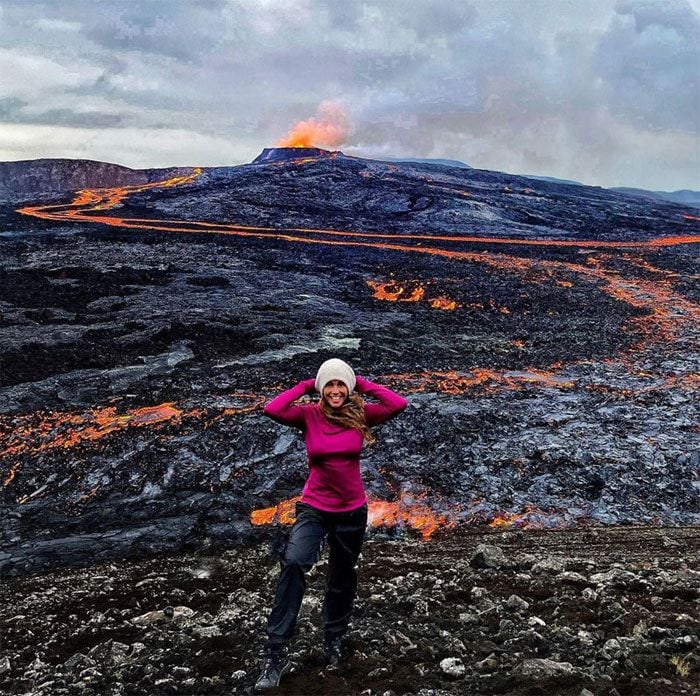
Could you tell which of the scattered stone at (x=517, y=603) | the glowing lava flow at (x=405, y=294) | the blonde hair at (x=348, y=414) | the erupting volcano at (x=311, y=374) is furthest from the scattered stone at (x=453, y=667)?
the glowing lava flow at (x=405, y=294)

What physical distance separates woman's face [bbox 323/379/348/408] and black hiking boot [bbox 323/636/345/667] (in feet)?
6.25

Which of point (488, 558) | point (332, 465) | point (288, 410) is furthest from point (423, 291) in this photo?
point (332, 465)

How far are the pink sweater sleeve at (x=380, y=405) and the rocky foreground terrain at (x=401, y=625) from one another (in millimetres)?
1865

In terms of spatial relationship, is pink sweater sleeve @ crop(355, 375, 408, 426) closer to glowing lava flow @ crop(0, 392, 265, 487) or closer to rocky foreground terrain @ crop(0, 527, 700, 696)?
rocky foreground terrain @ crop(0, 527, 700, 696)

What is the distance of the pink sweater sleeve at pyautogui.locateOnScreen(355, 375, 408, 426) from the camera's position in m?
5.19

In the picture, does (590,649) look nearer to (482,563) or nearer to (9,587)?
(482,563)

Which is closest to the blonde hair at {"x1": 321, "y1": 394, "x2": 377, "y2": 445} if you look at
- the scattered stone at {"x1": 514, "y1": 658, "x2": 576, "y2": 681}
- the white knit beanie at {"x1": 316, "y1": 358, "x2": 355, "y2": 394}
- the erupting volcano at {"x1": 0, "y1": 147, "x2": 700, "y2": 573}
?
the white knit beanie at {"x1": 316, "y1": 358, "x2": 355, "y2": 394}

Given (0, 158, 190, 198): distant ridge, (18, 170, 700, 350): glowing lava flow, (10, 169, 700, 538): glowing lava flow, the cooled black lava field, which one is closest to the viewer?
the cooled black lava field

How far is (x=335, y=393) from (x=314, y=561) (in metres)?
1.31

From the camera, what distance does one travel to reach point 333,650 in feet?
16.1

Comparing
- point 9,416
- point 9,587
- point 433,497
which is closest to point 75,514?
point 9,587

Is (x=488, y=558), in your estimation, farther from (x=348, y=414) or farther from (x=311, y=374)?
(x=311, y=374)

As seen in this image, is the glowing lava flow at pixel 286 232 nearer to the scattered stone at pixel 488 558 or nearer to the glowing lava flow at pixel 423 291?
the glowing lava flow at pixel 423 291

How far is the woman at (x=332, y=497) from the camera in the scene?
470 cm
